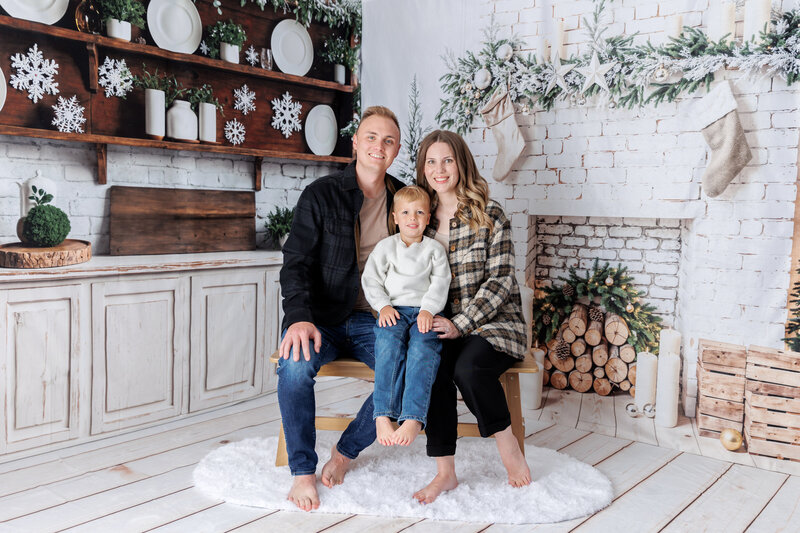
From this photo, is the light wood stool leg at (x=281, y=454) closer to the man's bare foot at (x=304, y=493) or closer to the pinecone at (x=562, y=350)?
the man's bare foot at (x=304, y=493)

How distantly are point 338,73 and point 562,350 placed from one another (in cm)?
191

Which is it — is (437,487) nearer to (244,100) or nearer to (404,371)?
(404,371)

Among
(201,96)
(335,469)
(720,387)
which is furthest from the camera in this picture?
(201,96)

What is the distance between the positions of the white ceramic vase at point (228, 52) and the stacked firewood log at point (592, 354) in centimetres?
203

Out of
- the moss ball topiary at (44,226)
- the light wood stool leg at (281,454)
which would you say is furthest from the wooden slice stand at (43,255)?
the light wood stool leg at (281,454)

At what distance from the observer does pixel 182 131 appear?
2.77 meters

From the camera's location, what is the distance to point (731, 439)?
2.38 meters

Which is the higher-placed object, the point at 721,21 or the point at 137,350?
the point at 721,21

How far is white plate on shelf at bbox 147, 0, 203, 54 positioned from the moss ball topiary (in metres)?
0.87

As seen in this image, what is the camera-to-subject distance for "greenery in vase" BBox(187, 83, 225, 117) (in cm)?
284

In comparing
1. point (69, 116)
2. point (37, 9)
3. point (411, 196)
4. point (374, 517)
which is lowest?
point (374, 517)

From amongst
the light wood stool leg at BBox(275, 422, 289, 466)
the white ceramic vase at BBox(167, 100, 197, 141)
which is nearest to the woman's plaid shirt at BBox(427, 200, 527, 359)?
the light wood stool leg at BBox(275, 422, 289, 466)

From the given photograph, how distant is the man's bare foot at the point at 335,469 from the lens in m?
2.06

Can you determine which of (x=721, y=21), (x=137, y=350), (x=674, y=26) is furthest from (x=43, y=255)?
(x=721, y=21)
